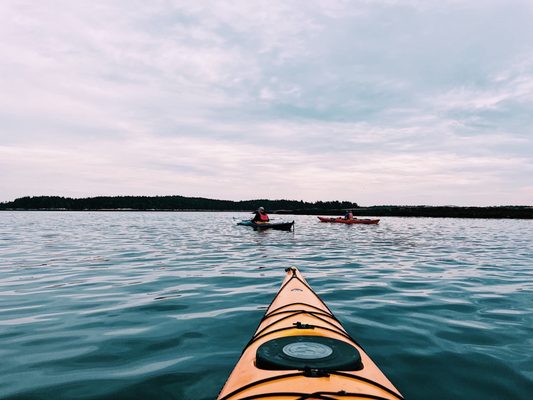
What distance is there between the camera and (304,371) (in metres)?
3.06

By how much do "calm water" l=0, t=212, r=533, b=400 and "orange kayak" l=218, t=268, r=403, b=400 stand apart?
1122 mm

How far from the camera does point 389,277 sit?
36.1 ft

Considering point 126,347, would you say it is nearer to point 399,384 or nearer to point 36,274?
point 399,384

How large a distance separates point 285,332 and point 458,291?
269 inches

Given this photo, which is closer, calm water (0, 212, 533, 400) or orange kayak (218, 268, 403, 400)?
orange kayak (218, 268, 403, 400)

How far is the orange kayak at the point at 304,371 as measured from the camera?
2.82m

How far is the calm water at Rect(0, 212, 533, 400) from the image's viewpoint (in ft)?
14.5

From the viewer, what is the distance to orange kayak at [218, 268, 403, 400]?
9.27 feet

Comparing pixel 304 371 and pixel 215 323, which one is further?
pixel 215 323

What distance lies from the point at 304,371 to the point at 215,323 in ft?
12.8

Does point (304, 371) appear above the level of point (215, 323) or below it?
above

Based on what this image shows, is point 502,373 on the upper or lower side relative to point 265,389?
lower

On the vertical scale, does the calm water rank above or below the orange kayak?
below

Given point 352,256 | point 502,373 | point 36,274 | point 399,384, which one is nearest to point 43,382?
point 399,384
